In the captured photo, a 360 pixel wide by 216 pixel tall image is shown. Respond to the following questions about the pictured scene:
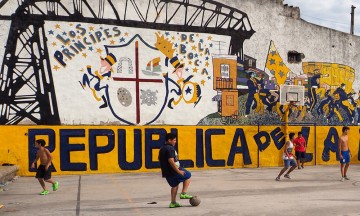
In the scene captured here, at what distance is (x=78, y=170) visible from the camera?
1850 cm

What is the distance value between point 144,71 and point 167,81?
108 centimetres

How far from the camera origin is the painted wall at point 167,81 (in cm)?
1827

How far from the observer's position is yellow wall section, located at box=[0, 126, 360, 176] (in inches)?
703

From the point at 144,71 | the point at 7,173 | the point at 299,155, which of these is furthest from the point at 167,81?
the point at 7,173

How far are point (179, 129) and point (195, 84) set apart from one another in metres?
2.12

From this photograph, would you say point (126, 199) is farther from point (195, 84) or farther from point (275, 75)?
point (275, 75)

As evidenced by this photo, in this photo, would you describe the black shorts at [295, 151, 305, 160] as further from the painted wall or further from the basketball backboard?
the basketball backboard

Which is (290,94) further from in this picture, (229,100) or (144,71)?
(144,71)

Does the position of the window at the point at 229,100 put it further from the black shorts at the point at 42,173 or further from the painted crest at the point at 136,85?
the black shorts at the point at 42,173

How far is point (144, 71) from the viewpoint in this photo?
1980 centimetres

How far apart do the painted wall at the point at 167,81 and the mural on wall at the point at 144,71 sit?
43 mm

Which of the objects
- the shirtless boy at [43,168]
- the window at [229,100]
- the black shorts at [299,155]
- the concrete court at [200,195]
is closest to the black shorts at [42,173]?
the shirtless boy at [43,168]

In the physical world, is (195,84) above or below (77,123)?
above

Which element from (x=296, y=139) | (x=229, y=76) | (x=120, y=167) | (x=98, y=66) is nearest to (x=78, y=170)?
(x=120, y=167)
